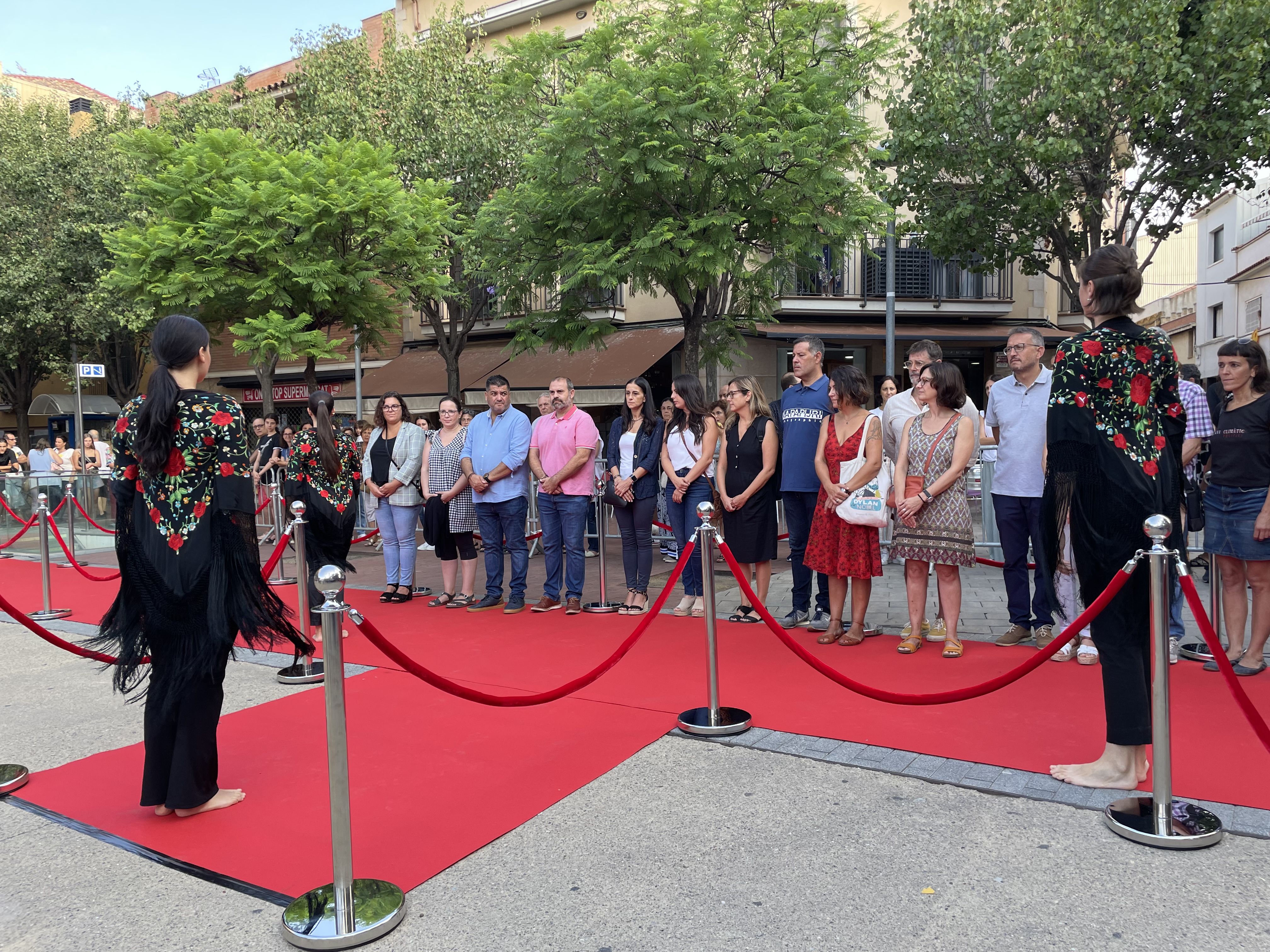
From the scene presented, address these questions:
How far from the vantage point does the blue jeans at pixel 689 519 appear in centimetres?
752

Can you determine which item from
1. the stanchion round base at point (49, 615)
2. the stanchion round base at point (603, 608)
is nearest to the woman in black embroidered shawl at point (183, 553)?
the stanchion round base at point (603, 608)

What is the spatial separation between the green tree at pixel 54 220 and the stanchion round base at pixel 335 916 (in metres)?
24.8

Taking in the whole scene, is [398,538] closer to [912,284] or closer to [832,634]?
[832,634]

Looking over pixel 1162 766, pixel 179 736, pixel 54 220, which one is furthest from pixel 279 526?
pixel 54 220

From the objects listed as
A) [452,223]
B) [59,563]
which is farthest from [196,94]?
[59,563]

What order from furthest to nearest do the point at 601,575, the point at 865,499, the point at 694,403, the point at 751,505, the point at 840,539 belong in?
the point at 601,575, the point at 694,403, the point at 751,505, the point at 840,539, the point at 865,499

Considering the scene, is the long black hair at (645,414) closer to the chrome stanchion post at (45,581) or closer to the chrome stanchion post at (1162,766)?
the chrome stanchion post at (1162,766)

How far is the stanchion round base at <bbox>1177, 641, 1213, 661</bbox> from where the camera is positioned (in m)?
5.76

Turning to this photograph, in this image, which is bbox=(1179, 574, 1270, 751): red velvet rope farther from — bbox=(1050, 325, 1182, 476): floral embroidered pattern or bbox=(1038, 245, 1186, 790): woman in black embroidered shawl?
bbox=(1050, 325, 1182, 476): floral embroidered pattern

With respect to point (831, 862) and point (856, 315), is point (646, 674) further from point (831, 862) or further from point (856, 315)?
point (856, 315)

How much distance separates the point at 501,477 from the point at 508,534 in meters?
0.52

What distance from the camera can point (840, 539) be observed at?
6.42m

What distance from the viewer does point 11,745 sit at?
16.4 feet

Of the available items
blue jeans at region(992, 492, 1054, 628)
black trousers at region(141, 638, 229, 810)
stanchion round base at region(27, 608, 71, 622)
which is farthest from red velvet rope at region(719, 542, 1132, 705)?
stanchion round base at region(27, 608, 71, 622)
